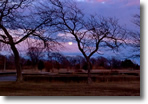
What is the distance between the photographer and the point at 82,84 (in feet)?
28.1

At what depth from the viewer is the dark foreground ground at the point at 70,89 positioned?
7.48 metres

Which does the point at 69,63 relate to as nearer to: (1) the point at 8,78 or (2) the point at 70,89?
(2) the point at 70,89

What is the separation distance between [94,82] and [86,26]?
6.18ft

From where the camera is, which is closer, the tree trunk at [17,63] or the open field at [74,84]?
the open field at [74,84]

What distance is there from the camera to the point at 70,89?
25.8 ft

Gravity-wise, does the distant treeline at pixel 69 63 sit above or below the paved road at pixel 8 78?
above

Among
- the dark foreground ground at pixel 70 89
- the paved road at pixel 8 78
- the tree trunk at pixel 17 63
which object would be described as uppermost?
the tree trunk at pixel 17 63

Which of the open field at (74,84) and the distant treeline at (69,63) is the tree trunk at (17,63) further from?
the distant treeline at (69,63)

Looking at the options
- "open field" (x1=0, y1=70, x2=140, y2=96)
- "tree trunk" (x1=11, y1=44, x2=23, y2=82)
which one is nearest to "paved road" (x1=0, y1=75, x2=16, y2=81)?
"open field" (x1=0, y1=70, x2=140, y2=96)

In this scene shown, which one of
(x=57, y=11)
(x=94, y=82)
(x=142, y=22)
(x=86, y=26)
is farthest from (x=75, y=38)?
(x=142, y=22)

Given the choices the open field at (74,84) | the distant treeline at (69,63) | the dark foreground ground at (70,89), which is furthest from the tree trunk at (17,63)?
the distant treeline at (69,63)

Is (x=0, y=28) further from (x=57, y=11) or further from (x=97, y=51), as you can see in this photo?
(x=97, y=51)

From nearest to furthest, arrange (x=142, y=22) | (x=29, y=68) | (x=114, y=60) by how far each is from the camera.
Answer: (x=142, y=22) < (x=114, y=60) < (x=29, y=68)

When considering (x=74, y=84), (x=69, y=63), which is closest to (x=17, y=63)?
(x=69, y=63)
